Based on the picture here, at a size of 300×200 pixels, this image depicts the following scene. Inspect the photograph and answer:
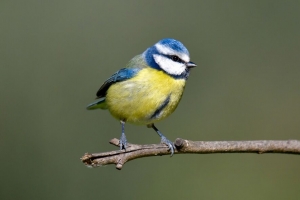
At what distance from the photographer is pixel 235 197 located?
3270 millimetres

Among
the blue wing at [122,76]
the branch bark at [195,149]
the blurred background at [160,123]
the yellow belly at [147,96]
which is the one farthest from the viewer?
the blurred background at [160,123]

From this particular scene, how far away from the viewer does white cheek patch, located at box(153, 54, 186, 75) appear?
244 cm

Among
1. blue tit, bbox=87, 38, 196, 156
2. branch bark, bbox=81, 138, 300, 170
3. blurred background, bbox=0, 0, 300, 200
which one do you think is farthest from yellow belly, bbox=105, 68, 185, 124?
blurred background, bbox=0, 0, 300, 200

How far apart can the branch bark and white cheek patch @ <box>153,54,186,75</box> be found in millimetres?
583

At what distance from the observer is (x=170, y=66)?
245cm

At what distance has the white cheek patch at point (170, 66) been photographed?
244 cm

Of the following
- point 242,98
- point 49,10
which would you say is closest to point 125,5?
point 49,10

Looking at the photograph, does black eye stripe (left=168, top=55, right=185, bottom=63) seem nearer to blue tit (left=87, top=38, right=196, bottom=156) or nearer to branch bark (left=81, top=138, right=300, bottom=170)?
blue tit (left=87, top=38, right=196, bottom=156)

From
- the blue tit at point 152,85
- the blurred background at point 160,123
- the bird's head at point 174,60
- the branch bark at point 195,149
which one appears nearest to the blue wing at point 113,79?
the blue tit at point 152,85

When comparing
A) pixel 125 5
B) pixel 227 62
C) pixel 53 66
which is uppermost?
pixel 125 5

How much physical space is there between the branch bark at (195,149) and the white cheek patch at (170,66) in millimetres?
583

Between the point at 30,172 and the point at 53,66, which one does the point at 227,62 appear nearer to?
the point at 53,66

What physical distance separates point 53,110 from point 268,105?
5.76 ft

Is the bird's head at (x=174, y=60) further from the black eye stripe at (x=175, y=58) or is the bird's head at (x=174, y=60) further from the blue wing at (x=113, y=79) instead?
the blue wing at (x=113, y=79)
